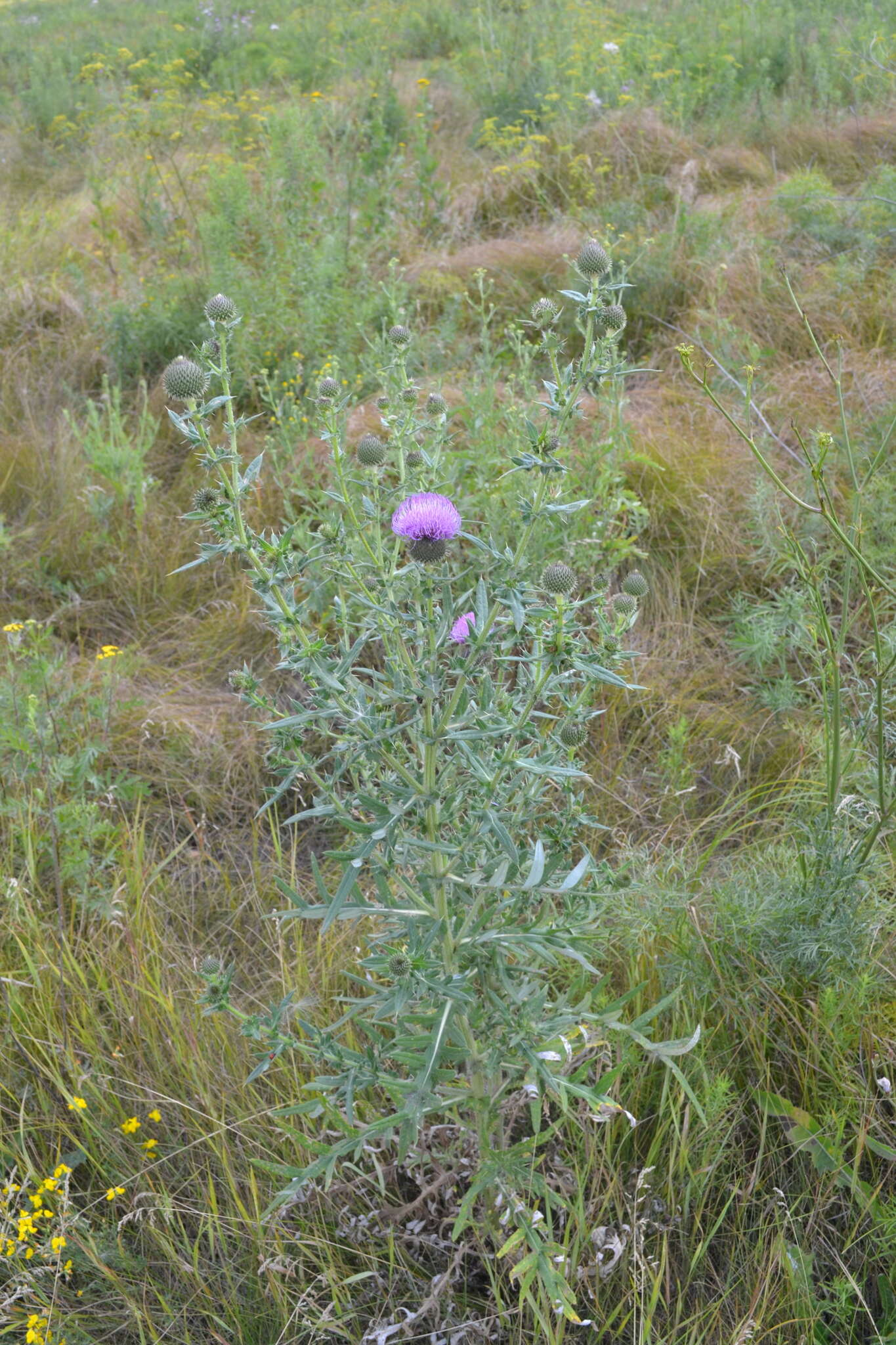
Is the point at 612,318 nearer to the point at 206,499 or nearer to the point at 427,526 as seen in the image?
the point at 427,526

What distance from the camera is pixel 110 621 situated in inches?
149

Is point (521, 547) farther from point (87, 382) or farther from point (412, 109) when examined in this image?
point (412, 109)

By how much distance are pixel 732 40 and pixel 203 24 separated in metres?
5.27

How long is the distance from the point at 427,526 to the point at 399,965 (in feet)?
2.22

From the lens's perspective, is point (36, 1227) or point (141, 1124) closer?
point (36, 1227)

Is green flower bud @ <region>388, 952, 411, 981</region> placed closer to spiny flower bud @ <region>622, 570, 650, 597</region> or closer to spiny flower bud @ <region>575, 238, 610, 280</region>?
spiny flower bud @ <region>622, 570, 650, 597</region>

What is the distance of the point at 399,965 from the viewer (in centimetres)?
160

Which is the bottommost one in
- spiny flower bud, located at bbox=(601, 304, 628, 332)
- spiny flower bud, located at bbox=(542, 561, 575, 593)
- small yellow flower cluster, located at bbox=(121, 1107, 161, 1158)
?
small yellow flower cluster, located at bbox=(121, 1107, 161, 1158)

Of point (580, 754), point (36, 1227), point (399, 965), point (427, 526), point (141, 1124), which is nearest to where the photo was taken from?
point (427, 526)

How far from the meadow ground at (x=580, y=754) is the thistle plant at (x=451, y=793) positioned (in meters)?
0.19

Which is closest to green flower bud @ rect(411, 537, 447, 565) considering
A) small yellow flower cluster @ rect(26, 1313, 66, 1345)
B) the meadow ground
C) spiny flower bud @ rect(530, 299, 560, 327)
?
spiny flower bud @ rect(530, 299, 560, 327)

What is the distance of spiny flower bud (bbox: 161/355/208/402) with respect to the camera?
1.49m

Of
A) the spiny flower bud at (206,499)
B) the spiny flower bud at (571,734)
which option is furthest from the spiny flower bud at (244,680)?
the spiny flower bud at (571,734)

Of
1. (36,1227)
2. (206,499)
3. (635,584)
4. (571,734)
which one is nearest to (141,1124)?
(36,1227)
